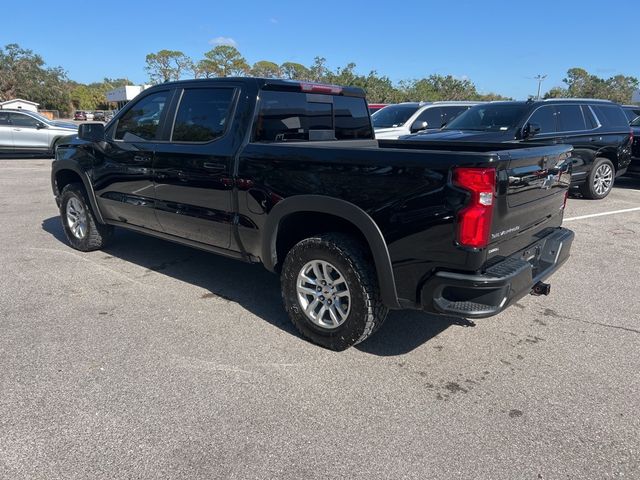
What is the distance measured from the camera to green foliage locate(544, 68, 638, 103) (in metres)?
66.1

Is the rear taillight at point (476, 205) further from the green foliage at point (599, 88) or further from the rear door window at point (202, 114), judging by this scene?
the green foliage at point (599, 88)

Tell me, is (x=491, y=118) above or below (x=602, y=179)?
above

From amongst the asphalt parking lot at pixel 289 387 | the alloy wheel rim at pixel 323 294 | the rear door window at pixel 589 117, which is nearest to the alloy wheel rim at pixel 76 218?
the asphalt parking lot at pixel 289 387

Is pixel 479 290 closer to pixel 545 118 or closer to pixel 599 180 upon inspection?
pixel 545 118

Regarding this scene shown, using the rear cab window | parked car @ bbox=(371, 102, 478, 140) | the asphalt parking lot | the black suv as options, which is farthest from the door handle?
parked car @ bbox=(371, 102, 478, 140)

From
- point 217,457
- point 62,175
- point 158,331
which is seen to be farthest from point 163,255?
point 217,457

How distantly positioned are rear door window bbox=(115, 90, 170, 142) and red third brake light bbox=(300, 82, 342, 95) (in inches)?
51.6

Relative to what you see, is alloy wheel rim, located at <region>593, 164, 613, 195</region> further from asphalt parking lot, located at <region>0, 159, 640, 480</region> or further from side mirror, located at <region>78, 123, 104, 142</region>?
side mirror, located at <region>78, 123, 104, 142</region>

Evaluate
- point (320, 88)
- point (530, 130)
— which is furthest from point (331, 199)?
point (530, 130)

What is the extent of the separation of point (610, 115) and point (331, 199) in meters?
8.51

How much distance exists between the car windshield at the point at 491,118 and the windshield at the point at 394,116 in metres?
2.73

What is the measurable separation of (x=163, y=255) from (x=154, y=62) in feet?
306

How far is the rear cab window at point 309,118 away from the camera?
156 inches

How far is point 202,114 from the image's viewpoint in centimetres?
425
